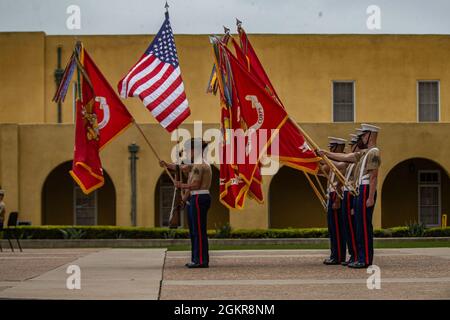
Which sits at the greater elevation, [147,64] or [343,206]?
[147,64]

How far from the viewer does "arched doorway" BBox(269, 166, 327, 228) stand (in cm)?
3111

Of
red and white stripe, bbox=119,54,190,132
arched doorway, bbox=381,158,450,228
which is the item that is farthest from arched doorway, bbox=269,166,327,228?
red and white stripe, bbox=119,54,190,132

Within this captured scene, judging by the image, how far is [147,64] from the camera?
640 inches

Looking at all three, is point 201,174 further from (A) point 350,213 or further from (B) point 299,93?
(B) point 299,93

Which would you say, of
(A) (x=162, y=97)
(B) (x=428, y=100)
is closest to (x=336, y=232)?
(A) (x=162, y=97)

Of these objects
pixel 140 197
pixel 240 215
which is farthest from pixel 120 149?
pixel 240 215

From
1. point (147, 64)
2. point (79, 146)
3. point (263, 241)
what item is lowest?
point (263, 241)

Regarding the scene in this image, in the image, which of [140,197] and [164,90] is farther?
[140,197]

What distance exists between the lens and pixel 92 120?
1591 centimetres

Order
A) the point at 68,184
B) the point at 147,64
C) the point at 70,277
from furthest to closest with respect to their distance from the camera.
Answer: the point at 68,184, the point at 147,64, the point at 70,277

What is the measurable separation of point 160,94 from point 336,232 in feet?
11.8
